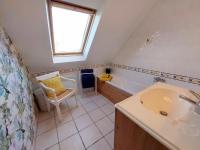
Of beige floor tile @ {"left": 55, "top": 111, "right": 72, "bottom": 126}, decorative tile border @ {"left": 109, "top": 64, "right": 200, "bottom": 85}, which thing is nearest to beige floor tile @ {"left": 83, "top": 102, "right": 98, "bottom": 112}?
beige floor tile @ {"left": 55, "top": 111, "right": 72, "bottom": 126}

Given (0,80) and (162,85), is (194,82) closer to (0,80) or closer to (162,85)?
(162,85)

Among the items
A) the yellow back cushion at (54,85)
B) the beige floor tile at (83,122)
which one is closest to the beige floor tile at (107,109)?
the beige floor tile at (83,122)

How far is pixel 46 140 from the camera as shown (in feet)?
5.31

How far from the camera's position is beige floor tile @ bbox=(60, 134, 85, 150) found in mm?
1498

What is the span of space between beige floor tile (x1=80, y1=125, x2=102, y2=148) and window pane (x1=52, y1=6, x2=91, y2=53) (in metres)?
1.78

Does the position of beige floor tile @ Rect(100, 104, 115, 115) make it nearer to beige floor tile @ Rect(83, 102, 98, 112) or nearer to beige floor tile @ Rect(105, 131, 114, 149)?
beige floor tile @ Rect(83, 102, 98, 112)

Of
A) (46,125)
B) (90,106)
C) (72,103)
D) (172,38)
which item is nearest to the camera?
(172,38)

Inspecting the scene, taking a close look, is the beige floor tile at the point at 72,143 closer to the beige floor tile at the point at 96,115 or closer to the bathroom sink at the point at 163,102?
the beige floor tile at the point at 96,115

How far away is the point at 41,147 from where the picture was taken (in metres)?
1.52

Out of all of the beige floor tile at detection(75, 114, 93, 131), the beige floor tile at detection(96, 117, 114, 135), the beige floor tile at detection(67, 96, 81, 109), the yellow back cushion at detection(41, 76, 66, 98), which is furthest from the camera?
the beige floor tile at detection(67, 96, 81, 109)

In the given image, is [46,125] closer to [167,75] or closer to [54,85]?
[54,85]

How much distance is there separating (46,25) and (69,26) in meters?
0.65

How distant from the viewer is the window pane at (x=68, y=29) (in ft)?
6.19

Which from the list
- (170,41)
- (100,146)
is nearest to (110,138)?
(100,146)
